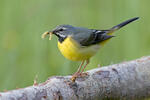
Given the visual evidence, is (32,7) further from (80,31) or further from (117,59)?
(117,59)

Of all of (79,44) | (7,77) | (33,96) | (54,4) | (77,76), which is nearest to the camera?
(33,96)

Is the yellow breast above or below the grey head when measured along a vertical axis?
below

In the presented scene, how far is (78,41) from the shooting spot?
4395mm

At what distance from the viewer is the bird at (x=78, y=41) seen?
13.8 feet

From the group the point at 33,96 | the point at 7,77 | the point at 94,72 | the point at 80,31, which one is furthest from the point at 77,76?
the point at 7,77

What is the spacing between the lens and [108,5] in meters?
5.77

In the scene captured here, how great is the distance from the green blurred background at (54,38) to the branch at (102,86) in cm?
131

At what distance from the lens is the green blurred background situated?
500 cm

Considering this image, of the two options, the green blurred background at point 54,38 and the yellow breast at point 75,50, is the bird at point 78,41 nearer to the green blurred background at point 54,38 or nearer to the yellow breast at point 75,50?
the yellow breast at point 75,50

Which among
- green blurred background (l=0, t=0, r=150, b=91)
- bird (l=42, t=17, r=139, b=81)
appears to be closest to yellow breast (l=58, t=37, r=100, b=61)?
bird (l=42, t=17, r=139, b=81)

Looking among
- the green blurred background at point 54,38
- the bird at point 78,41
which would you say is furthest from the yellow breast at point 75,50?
the green blurred background at point 54,38

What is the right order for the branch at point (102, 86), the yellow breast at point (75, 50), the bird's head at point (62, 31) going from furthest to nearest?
the bird's head at point (62, 31), the yellow breast at point (75, 50), the branch at point (102, 86)

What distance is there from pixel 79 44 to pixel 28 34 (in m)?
1.30

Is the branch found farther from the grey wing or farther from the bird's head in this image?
the bird's head
